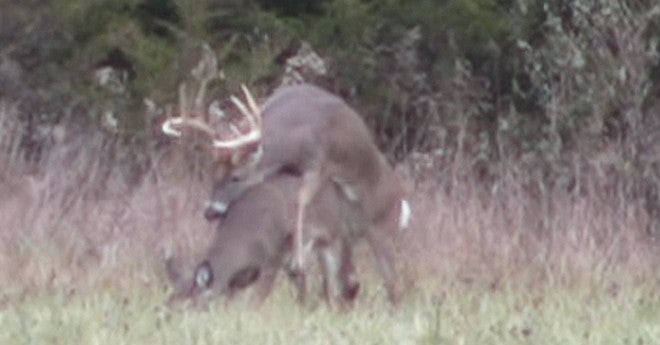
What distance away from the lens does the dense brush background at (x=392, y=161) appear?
10.3 metres

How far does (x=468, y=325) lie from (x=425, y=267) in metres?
2.87

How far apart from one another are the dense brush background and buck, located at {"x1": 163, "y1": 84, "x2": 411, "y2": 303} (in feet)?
1.04

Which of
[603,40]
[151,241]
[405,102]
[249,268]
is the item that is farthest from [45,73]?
[249,268]

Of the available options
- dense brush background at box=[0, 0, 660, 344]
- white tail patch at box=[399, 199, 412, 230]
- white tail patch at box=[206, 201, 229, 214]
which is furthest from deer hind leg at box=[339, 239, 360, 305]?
white tail patch at box=[206, 201, 229, 214]

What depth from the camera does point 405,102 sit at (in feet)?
61.6

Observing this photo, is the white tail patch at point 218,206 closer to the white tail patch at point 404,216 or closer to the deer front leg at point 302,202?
the deer front leg at point 302,202

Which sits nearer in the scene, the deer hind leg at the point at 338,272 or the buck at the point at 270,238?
the deer hind leg at the point at 338,272

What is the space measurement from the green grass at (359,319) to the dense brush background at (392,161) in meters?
0.02

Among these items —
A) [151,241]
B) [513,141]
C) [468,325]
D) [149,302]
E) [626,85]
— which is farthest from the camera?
[513,141]

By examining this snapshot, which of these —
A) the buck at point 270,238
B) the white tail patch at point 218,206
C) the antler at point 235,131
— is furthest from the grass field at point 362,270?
the antler at point 235,131

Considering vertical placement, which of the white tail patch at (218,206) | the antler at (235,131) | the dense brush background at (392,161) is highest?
the antler at (235,131)

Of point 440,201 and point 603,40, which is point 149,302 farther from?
point 603,40

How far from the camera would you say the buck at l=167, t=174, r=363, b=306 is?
12.2m

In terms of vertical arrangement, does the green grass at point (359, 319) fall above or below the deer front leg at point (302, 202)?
above
